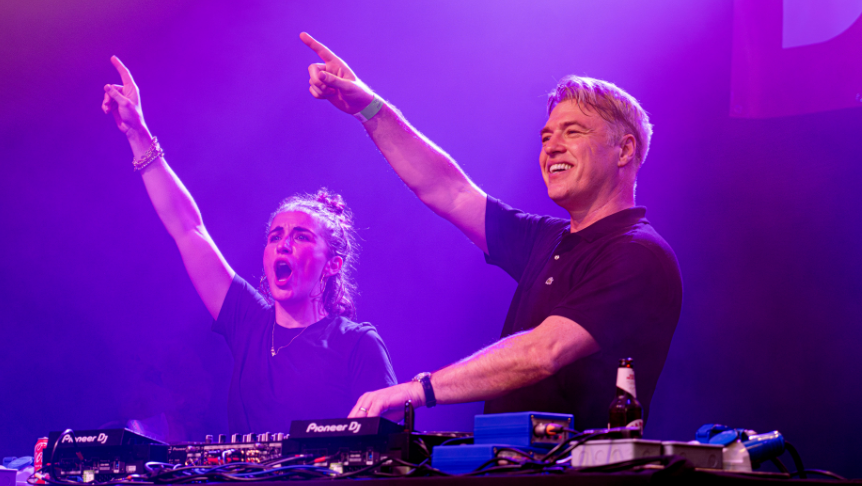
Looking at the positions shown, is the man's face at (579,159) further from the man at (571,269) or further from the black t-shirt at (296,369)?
the black t-shirt at (296,369)

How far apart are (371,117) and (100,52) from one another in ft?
5.02

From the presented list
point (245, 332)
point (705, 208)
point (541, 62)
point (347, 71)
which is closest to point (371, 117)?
point (347, 71)

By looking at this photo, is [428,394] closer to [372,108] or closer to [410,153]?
[410,153]

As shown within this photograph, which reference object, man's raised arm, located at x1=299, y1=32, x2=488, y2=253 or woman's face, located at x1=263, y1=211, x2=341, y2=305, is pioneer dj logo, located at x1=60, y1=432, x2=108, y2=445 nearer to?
woman's face, located at x1=263, y1=211, x2=341, y2=305

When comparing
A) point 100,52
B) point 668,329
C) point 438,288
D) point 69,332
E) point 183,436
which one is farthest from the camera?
point 100,52

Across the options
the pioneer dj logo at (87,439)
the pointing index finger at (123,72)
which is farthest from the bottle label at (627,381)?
the pointing index finger at (123,72)

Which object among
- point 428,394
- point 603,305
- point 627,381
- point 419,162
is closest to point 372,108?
point 419,162

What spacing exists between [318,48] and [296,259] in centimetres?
92

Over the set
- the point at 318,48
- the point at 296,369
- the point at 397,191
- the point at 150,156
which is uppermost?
the point at 318,48

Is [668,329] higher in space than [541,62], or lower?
lower

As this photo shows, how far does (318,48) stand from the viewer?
3.18 m

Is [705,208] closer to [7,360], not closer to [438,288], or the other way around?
[438,288]

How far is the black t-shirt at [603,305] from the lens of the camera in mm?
2250

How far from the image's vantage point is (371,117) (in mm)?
3033
